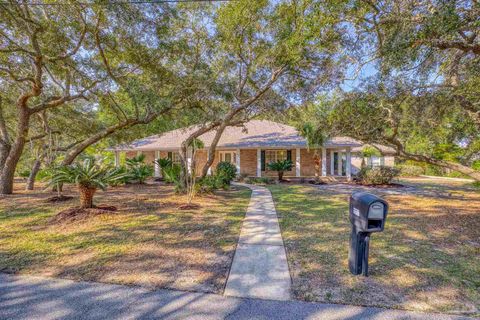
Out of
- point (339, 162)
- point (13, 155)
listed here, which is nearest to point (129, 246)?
point (13, 155)

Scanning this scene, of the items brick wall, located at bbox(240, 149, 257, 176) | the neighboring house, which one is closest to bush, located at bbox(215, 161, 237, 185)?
the neighboring house

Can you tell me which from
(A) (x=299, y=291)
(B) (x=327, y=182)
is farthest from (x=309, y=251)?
(B) (x=327, y=182)

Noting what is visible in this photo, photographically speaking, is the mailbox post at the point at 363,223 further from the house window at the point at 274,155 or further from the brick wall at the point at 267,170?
the house window at the point at 274,155

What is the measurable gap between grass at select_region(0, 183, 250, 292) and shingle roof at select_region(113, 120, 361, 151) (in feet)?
33.2

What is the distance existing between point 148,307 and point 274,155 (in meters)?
17.4

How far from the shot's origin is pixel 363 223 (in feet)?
10.8

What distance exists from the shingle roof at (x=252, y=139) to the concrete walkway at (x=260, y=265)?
11.3m

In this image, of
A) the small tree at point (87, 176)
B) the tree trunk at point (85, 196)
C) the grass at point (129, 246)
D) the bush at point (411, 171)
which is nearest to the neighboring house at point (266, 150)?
the bush at point (411, 171)

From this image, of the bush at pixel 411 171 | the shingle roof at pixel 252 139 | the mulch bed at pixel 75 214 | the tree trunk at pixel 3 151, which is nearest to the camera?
the mulch bed at pixel 75 214

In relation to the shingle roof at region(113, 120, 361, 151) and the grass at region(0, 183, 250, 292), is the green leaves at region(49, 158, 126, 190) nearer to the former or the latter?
the grass at region(0, 183, 250, 292)

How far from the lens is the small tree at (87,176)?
6465 mm

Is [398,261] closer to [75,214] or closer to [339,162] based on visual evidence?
[75,214]

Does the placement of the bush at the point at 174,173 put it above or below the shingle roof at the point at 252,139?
below

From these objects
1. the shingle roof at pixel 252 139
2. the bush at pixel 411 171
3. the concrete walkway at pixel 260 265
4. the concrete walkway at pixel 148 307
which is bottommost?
the concrete walkway at pixel 148 307
